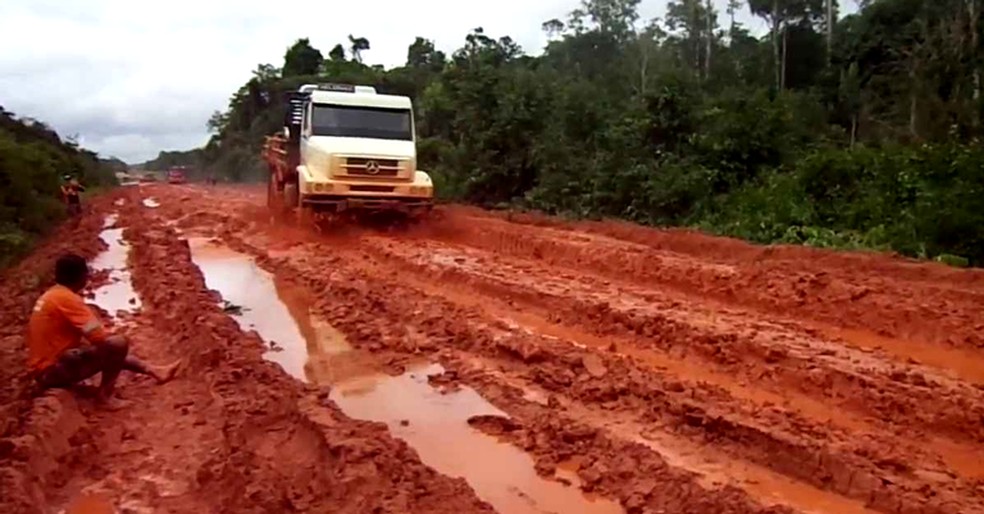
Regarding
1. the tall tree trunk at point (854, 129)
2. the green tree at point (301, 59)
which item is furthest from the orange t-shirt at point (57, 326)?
the green tree at point (301, 59)

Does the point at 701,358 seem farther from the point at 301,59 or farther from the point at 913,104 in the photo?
the point at 301,59

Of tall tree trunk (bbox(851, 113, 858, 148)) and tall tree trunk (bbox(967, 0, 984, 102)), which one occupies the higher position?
tall tree trunk (bbox(967, 0, 984, 102))

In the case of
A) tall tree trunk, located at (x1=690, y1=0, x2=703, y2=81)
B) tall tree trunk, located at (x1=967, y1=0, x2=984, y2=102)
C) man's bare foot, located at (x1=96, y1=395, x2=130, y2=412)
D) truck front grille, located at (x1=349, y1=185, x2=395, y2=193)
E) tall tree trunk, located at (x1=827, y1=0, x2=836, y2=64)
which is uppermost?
tall tree trunk, located at (x1=690, y1=0, x2=703, y2=81)

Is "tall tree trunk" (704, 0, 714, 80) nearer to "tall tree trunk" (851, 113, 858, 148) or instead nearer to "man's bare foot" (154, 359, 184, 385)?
"tall tree trunk" (851, 113, 858, 148)

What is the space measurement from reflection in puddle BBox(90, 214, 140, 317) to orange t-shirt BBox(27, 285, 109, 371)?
4.05m

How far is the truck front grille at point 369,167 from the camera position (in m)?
16.7

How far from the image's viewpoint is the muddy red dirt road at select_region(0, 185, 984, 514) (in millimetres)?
5066

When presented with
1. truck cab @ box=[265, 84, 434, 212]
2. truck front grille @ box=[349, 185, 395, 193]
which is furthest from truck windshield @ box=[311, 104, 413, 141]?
truck front grille @ box=[349, 185, 395, 193]

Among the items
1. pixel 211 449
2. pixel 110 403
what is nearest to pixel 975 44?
pixel 110 403

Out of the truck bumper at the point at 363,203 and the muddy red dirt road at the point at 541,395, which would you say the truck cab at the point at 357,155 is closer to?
the truck bumper at the point at 363,203

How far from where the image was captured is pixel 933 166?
13.1m

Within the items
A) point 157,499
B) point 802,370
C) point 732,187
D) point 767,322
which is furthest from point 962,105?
point 157,499

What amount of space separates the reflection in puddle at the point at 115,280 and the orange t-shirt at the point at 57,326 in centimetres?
405

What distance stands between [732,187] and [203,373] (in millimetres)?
11951
